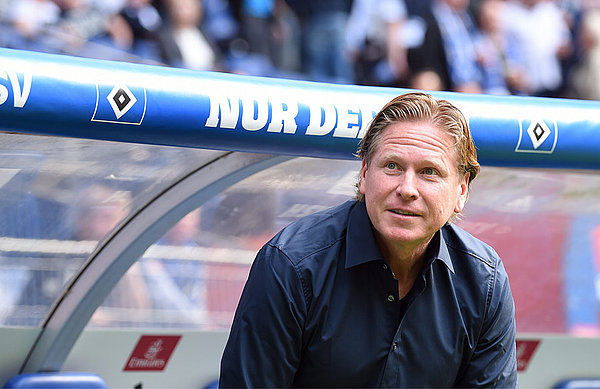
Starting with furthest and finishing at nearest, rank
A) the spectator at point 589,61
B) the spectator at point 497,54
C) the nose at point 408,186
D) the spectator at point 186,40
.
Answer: the spectator at point 589,61 → the spectator at point 497,54 → the spectator at point 186,40 → the nose at point 408,186

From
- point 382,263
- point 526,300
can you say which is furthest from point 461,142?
point 526,300

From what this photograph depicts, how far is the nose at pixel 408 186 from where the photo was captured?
189 cm

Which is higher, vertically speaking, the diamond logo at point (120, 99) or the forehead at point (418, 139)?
the diamond logo at point (120, 99)

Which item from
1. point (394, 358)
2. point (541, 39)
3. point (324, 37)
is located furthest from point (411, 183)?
point (541, 39)

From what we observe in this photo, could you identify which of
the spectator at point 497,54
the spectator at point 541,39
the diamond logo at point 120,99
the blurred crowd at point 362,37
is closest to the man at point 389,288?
the diamond logo at point 120,99

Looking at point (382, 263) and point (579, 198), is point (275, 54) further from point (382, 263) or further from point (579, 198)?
point (382, 263)

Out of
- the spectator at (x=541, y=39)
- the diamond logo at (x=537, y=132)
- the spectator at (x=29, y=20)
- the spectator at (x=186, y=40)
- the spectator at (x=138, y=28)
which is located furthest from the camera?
the spectator at (x=541, y=39)

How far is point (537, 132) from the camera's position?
2.50 m

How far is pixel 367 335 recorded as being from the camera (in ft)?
6.61

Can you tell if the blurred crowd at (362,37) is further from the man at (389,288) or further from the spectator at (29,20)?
the man at (389,288)

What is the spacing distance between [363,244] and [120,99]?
2.07 feet

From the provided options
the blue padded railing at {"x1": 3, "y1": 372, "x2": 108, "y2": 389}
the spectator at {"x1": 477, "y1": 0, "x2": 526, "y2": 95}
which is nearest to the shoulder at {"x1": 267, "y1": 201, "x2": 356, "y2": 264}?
the blue padded railing at {"x1": 3, "y1": 372, "x2": 108, "y2": 389}

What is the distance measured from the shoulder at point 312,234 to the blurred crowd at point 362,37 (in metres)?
3.36

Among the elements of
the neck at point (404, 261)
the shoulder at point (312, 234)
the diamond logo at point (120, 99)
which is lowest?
the neck at point (404, 261)
